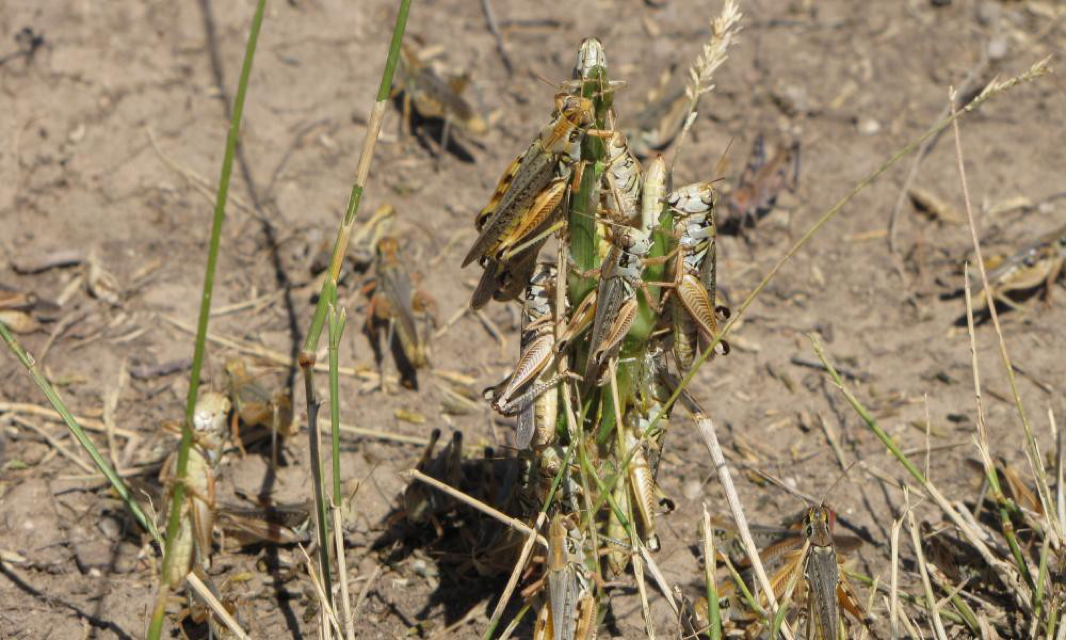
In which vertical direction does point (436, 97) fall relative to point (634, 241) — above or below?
above

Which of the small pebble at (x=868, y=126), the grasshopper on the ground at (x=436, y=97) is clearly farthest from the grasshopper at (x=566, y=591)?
the small pebble at (x=868, y=126)

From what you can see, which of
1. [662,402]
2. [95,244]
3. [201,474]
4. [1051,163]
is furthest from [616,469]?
[1051,163]

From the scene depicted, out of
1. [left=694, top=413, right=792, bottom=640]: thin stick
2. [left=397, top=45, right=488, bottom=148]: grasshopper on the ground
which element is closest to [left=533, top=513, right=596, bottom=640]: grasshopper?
[left=694, top=413, right=792, bottom=640]: thin stick

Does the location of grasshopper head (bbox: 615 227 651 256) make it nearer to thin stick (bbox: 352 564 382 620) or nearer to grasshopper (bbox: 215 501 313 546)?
thin stick (bbox: 352 564 382 620)

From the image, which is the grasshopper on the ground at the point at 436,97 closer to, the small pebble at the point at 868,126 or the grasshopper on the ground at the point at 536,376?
the small pebble at the point at 868,126

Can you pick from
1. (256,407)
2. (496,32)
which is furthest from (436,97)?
(256,407)

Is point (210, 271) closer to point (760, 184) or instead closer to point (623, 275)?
point (623, 275)

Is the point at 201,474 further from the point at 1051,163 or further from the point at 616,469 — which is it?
the point at 1051,163
